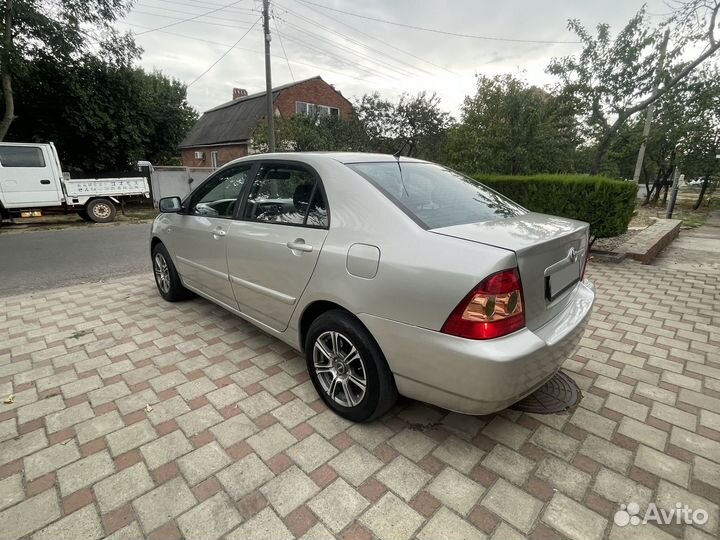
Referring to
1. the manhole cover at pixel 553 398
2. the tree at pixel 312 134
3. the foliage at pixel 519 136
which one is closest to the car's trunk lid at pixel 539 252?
the manhole cover at pixel 553 398

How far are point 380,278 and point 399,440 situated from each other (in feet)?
3.19

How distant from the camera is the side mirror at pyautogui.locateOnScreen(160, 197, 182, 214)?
3627mm

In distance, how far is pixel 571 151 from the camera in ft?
35.9

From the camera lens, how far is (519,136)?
30.7 feet

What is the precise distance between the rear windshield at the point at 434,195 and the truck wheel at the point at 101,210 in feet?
40.0

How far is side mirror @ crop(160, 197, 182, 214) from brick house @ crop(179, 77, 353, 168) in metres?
19.6

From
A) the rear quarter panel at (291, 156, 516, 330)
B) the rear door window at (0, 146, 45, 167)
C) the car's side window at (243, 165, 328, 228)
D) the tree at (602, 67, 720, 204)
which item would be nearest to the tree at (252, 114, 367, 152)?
the rear door window at (0, 146, 45, 167)

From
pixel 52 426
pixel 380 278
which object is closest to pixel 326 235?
pixel 380 278

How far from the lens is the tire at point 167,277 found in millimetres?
4043

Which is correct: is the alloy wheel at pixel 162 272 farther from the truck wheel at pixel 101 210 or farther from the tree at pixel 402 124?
the tree at pixel 402 124

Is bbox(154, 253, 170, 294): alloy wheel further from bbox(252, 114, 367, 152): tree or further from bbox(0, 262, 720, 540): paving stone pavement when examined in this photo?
bbox(252, 114, 367, 152): tree

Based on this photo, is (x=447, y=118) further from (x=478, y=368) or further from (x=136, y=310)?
(x=478, y=368)

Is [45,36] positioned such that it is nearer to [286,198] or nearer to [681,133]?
[286,198]

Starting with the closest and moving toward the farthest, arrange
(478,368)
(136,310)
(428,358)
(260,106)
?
1. (478,368)
2. (428,358)
3. (136,310)
4. (260,106)
